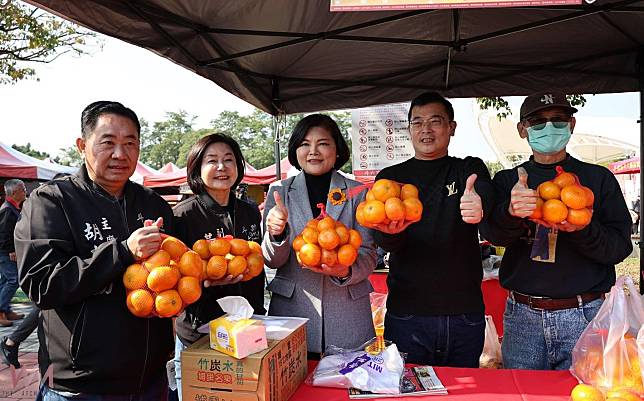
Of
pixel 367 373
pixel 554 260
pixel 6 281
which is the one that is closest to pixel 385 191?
pixel 367 373

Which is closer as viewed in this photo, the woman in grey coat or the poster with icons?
the woman in grey coat

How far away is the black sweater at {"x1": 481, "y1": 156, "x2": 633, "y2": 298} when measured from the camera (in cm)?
231

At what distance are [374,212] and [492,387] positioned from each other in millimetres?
873

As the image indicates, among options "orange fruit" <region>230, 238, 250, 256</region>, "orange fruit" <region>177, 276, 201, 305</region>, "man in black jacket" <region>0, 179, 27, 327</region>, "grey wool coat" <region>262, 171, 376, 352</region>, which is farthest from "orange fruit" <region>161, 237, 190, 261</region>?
"man in black jacket" <region>0, 179, 27, 327</region>

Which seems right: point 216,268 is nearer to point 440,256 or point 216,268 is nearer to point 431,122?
point 440,256

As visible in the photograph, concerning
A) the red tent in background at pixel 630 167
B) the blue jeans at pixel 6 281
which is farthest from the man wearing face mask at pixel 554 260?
the red tent in background at pixel 630 167

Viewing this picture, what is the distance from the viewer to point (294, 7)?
3.44 meters

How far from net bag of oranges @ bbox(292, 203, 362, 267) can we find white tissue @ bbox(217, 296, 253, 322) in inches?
14.4

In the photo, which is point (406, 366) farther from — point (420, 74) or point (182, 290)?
point (420, 74)

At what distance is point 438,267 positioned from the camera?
2580 mm

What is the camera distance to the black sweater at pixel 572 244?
2.31 meters

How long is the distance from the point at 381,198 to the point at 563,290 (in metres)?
1.18

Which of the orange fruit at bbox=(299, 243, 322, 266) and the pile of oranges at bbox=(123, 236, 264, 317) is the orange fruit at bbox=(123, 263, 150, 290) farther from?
the orange fruit at bbox=(299, 243, 322, 266)

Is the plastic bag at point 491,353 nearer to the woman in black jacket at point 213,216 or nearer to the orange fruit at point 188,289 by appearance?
the woman in black jacket at point 213,216
